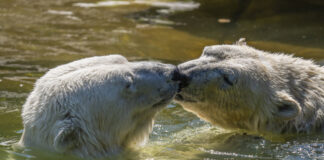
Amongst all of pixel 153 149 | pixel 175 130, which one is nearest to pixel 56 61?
pixel 175 130

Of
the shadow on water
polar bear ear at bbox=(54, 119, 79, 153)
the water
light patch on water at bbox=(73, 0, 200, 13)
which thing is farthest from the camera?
light patch on water at bbox=(73, 0, 200, 13)

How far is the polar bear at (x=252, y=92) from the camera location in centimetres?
572

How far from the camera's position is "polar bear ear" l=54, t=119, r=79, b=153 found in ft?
14.9

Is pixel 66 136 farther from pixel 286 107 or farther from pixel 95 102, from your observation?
pixel 286 107

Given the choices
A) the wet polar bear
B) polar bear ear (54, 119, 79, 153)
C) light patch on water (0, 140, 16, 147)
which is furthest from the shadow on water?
polar bear ear (54, 119, 79, 153)

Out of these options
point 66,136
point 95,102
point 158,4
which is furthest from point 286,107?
point 158,4

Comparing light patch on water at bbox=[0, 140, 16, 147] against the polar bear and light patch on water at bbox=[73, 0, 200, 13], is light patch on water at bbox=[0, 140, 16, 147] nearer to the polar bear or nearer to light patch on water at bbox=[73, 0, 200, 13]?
the polar bear

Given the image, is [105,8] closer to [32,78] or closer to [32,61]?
[32,61]

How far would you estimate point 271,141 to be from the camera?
5883mm

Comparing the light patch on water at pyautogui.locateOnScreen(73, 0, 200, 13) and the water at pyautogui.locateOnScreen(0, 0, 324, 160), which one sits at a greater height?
the light patch on water at pyautogui.locateOnScreen(73, 0, 200, 13)

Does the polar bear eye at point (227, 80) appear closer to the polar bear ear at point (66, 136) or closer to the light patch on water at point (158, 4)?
the polar bear ear at point (66, 136)

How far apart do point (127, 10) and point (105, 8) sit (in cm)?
61

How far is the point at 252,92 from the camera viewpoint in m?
5.75

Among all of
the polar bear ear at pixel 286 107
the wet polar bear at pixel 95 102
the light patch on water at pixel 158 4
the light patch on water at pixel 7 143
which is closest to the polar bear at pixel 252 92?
the polar bear ear at pixel 286 107
